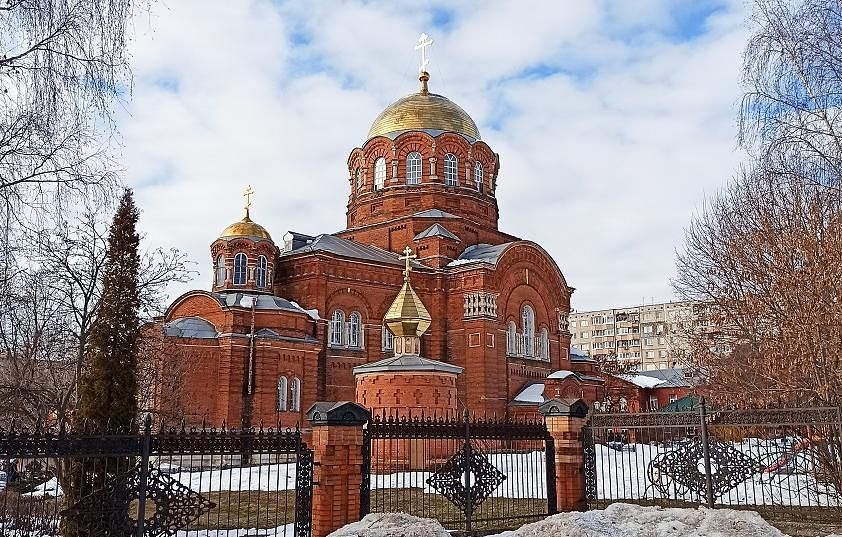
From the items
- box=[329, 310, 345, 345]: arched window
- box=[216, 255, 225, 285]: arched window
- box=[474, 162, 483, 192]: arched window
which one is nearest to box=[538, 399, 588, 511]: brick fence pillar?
box=[329, 310, 345, 345]: arched window

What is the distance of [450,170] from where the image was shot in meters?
29.8

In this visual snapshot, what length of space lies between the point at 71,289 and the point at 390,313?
724 cm

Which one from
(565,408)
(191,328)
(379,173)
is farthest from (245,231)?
(565,408)

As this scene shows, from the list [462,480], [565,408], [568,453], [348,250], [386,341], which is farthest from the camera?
[348,250]

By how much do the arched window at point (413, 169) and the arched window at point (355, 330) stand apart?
7112 millimetres

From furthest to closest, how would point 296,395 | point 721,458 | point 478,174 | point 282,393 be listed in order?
point 478,174 → point 296,395 → point 282,393 → point 721,458

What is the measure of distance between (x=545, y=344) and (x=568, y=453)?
59.8 feet

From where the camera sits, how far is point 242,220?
25.7 m

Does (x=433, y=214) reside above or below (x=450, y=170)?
below

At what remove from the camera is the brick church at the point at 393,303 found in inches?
827

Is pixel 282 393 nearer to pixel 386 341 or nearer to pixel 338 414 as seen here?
pixel 386 341

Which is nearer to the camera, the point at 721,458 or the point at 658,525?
the point at 658,525

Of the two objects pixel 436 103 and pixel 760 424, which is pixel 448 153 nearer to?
pixel 436 103

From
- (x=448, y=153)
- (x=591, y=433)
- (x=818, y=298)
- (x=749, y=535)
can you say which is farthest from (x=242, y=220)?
(x=749, y=535)
